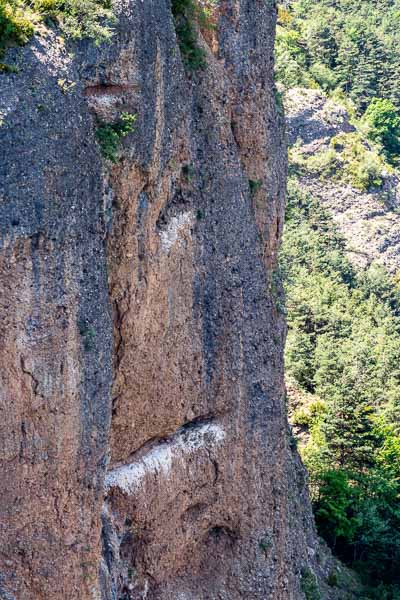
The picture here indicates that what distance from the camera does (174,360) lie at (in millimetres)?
22906

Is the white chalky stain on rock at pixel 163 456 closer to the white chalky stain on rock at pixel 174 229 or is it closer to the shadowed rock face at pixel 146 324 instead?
the shadowed rock face at pixel 146 324

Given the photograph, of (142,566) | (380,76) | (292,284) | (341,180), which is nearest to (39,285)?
(142,566)

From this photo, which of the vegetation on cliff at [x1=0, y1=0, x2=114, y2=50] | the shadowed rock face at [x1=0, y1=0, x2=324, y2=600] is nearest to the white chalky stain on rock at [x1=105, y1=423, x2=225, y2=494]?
the shadowed rock face at [x1=0, y1=0, x2=324, y2=600]

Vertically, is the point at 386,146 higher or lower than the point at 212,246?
lower

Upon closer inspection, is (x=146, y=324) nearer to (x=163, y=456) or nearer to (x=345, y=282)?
(x=163, y=456)

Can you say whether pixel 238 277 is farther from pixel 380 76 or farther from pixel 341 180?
pixel 380 76

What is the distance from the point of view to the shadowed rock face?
17297mm

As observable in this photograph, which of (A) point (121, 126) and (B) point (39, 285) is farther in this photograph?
(A) point (121, 126)

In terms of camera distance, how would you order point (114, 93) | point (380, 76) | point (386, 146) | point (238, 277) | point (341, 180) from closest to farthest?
point (114, 93) → point (238, 277) → point (341, 180) → point (386, 146) → point (380, 76)

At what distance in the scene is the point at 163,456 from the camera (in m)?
23.3

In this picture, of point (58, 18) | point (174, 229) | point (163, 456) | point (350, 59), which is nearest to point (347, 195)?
point (350, 59)

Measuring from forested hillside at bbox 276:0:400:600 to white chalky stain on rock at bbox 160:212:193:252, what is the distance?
2095 centimetres

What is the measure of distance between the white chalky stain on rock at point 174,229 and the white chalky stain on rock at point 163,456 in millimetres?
5375

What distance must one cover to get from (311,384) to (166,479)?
31.4 metres
